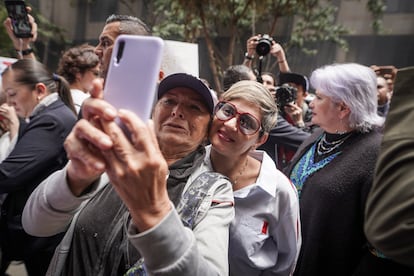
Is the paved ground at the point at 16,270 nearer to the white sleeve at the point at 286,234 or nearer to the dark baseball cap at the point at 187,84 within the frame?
the white sleeve at the point at 286,234

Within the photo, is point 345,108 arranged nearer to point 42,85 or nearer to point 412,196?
point 412,196

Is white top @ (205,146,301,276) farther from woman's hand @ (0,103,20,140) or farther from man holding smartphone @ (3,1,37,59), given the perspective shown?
man holding smartphone @ (3,1,37,59)

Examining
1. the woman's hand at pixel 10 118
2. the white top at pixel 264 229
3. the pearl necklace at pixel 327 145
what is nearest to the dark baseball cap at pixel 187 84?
the white top at pixel 264 229

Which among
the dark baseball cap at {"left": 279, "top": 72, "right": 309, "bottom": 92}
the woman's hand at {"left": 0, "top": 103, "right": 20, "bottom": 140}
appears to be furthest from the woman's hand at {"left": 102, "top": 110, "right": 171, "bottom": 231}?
the dark baseball cap at {"left": 279, "top": 72, "right": 309, "bottom": 92}

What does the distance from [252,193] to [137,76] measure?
0.92 meters

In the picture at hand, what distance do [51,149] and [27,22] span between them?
4.70 ft

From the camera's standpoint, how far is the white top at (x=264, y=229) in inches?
57.6

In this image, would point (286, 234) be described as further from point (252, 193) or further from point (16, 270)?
point (16, 270)

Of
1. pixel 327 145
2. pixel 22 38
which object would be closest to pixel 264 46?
pixel 327 145

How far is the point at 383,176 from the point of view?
28.0 inches

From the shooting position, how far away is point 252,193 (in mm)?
1511

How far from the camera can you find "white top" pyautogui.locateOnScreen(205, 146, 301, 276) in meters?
1.46

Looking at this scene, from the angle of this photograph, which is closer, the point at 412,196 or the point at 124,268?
the point at 412,196

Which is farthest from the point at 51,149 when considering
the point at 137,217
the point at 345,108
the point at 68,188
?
the point at 345,108
